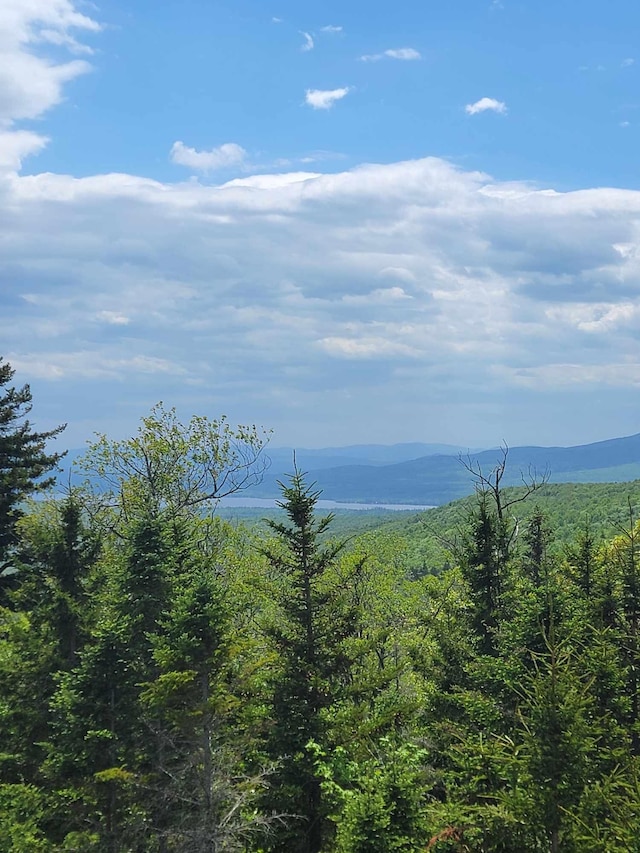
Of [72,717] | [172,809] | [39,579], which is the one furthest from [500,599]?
[39,579]

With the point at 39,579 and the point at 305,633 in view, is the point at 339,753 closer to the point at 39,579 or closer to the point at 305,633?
the point at 305,633

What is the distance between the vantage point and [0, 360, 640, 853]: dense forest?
457 inches

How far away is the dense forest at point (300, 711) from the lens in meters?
11.6

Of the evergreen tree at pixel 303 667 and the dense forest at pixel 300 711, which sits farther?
the evergreen tree at pixel 303 667

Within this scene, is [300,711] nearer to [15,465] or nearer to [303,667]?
[303,667]

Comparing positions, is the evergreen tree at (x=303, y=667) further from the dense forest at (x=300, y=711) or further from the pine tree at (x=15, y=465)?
the pine tree at (x=15, y=465)

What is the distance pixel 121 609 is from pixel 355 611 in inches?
248

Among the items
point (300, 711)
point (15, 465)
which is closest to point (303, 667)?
point (300, 711)

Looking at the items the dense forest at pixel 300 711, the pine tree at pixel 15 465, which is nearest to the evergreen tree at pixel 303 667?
the dense forest at pixel 300 711

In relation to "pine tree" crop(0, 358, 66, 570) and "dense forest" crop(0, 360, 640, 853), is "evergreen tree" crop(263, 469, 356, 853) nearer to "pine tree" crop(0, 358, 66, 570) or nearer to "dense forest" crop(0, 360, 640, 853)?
"dense forest" crop(0, 360, 640, 853)

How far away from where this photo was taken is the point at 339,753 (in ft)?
48.6

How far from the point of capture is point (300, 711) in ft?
52.4

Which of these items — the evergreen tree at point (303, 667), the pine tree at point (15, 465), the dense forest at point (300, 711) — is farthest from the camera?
the pine tree at point (15, 465)

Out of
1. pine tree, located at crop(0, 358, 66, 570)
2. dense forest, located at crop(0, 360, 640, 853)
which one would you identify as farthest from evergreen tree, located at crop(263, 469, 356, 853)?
pine tree, located at crop(0, 358, 66, 570)
